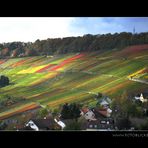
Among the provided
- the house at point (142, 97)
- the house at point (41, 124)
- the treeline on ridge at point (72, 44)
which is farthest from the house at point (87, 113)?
the treeline on ridge at point (72, 44)

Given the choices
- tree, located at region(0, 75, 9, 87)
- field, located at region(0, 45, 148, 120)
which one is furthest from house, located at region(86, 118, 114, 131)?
tree, located at region(0, 75, 9, 87)

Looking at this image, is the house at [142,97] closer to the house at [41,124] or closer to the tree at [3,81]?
the house at [41,124]

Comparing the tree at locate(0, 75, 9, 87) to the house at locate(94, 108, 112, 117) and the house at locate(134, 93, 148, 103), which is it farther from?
the house at locate(134, 93, 148, 103)

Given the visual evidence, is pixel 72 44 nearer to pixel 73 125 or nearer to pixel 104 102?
pixel 104 102

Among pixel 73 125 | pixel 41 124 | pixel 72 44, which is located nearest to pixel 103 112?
pixel 73 125

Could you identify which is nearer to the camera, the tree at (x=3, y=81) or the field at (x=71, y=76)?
the field at (x=71, y=76)
